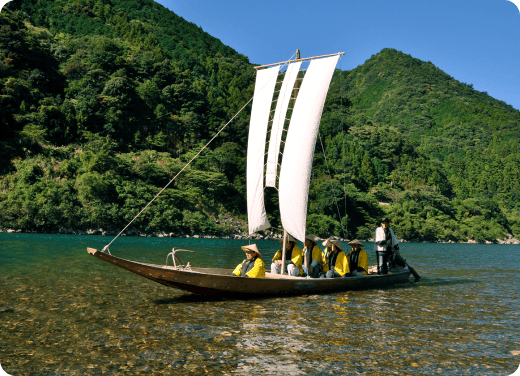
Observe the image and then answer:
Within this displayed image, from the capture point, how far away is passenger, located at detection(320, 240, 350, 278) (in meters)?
15.2

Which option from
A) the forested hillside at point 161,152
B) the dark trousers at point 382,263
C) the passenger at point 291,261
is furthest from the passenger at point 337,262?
the forested hillside at point 161,152

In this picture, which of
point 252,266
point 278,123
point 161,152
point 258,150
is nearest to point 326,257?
point 252,266

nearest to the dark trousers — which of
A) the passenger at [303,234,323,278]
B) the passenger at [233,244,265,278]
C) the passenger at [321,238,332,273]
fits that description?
the passenger at [321,238,332,273]

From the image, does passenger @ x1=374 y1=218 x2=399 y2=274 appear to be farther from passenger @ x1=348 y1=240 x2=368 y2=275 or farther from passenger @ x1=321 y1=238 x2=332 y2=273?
passenger @ x1=321 y1=238 x2=332 y2=273

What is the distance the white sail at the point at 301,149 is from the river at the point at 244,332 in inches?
123

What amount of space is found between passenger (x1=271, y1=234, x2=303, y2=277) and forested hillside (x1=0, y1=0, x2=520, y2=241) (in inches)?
530

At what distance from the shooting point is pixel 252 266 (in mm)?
12961

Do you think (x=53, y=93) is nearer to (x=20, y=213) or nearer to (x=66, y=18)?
(x=20, y=213)

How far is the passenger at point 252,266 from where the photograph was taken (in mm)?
12742

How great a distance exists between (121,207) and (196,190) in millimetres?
16141

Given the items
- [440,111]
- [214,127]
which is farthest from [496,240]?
[440,111]

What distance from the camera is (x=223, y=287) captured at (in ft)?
39.8

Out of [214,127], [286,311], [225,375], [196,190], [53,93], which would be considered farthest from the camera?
[214,127]

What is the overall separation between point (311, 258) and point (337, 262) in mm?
1134
